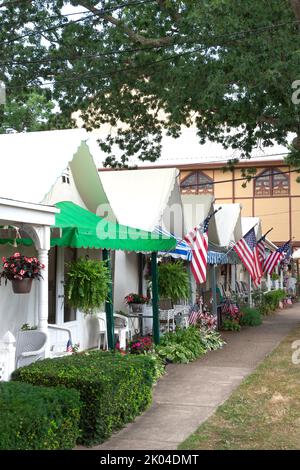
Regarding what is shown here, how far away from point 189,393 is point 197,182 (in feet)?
82.4

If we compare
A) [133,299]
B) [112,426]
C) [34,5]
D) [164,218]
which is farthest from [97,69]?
[112,426]

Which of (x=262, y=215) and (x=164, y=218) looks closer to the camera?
(x=164, y=218)

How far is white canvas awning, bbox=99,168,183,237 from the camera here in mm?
13219

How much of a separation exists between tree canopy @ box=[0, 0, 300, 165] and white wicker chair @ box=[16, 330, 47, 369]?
25.4 ft

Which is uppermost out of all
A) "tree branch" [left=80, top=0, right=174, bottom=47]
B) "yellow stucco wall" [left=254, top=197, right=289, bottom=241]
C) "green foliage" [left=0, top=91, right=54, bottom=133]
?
"green foliage" [left=0, top=91, right=54, bottom=133]

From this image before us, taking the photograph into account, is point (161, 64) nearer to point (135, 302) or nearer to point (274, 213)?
point (135, 302)

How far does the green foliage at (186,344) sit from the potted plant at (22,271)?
4.37 m

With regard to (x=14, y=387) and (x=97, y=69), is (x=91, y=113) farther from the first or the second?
(x=14, y=387)

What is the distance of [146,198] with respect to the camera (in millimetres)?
13672

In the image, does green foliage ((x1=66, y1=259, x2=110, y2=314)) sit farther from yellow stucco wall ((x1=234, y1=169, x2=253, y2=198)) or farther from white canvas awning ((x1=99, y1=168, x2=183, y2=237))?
yellow stucco wall ((x1=234, y1=169, x2=253, y2=198))

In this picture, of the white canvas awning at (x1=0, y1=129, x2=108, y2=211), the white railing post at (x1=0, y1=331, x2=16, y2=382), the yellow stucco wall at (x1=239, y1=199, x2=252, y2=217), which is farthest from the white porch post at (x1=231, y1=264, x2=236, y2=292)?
the white railing post at (x1=0, y1=331, x2=16, y2=382)

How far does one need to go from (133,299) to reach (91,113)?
949 centimetres

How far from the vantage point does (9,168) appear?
10.2 meters

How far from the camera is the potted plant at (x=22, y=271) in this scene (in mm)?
7691
